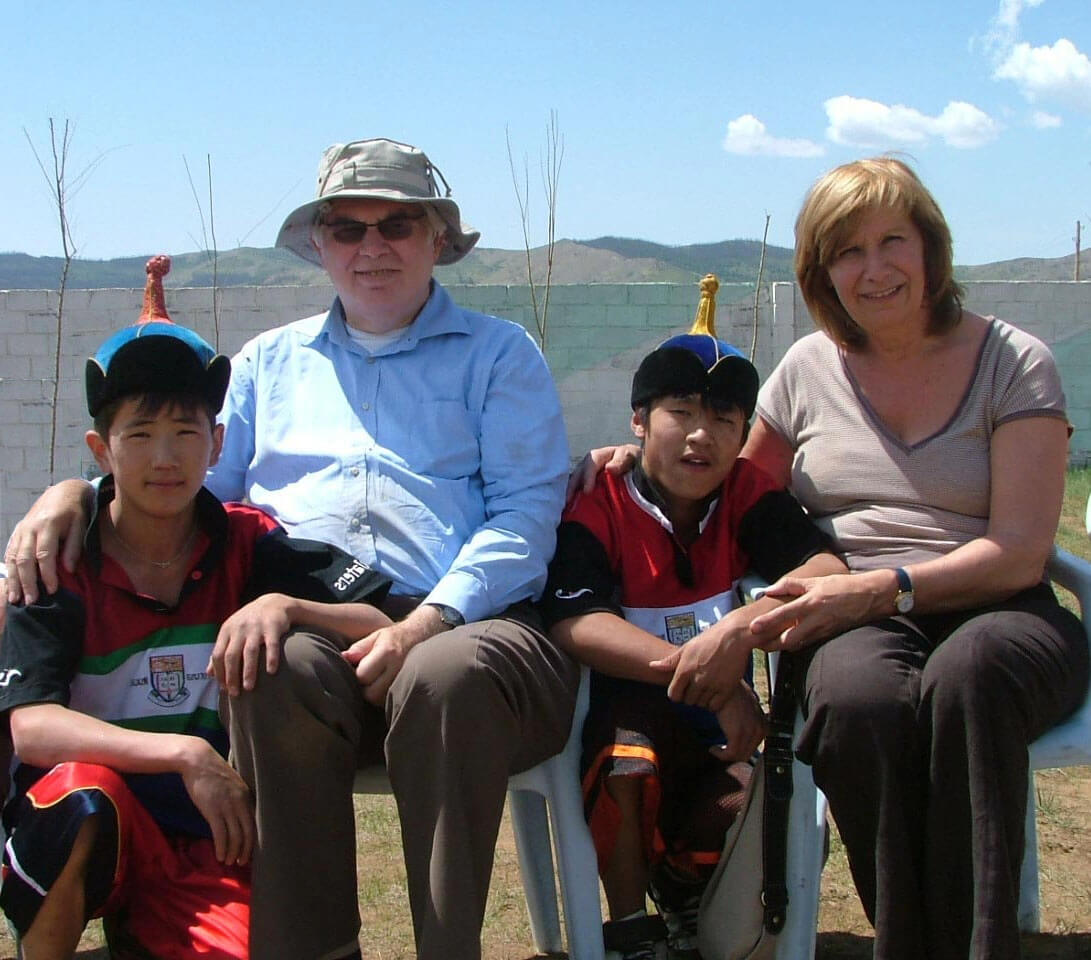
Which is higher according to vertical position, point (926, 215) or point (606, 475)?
point (926, 215)

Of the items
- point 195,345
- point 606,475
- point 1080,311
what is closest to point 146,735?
point 195,345

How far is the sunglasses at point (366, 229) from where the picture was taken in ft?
9.16

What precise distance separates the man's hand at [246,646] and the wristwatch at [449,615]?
1.04 feet

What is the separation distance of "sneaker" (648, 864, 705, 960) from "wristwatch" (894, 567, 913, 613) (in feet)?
2.29

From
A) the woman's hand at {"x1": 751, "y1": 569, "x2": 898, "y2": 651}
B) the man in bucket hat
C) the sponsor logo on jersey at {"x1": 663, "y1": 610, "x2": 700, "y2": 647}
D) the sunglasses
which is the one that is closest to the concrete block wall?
the man in bucket hat

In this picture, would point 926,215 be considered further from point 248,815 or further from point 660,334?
point 660,334

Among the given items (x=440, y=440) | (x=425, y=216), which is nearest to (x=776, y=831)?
(x=440, y=440)

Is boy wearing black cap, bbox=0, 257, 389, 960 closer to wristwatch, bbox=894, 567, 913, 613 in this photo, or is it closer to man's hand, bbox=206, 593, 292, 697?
man's hand, bbox=206, 593, 292, 697

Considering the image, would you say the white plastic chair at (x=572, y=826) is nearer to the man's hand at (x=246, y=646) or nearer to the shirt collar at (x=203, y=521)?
the man's hand at (x=246, y=646)

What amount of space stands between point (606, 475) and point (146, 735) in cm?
113

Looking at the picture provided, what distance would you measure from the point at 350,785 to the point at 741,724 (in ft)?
2.51

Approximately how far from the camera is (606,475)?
2787 millimetres

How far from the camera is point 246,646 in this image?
2.15 m

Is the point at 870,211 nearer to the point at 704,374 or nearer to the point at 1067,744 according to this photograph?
the point at 704,374
